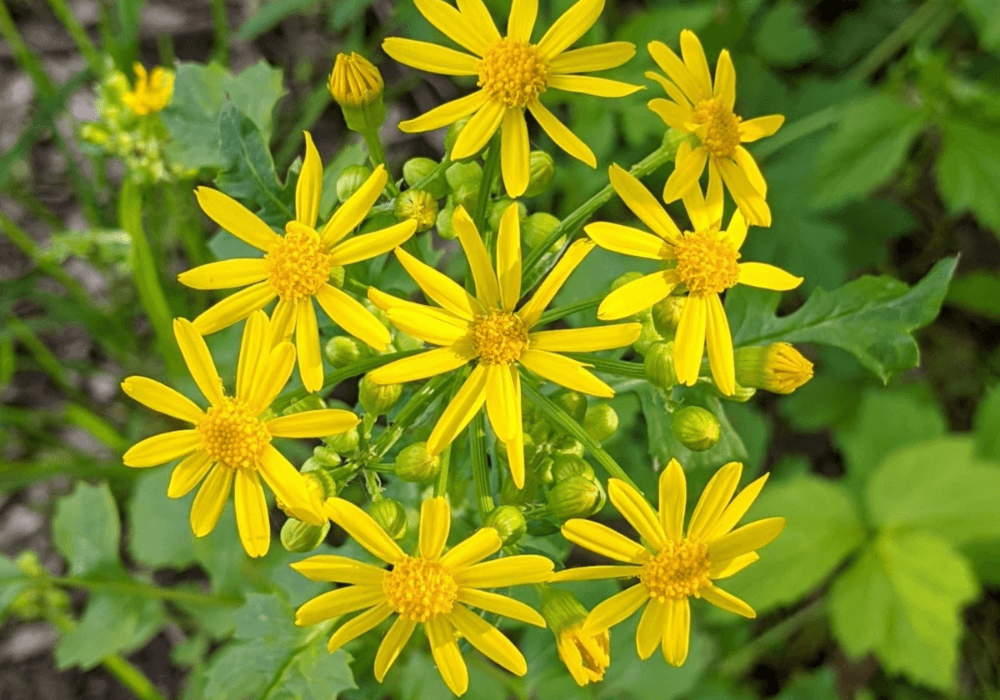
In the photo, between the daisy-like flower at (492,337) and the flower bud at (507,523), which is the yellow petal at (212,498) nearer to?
the daisy-like flower at (492,337)

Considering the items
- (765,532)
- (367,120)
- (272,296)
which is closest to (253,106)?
(367,120)

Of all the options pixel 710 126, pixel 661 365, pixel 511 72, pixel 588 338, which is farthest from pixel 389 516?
pixel 710 126

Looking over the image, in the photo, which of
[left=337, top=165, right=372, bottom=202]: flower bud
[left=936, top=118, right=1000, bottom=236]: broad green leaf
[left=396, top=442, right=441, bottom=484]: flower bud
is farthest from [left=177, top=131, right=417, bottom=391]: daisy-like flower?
[left=936, top=118, right=1000, bottom=236]: broad green leaf

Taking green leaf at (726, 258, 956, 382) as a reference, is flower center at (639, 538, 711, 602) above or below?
below

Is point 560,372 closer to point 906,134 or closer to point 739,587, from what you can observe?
point 739,587

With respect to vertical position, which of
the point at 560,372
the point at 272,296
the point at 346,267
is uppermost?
the point at 346,267

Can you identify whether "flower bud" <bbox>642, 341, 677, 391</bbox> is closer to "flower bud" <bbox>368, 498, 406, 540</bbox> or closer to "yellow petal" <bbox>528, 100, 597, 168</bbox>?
"yellow petal" <bbox>528, 100, 597, 168</bbox>

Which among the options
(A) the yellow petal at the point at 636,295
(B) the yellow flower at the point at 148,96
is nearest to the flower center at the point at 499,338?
(A) the yellow petal at the point at 636,295
